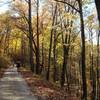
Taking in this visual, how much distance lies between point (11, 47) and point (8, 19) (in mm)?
63944

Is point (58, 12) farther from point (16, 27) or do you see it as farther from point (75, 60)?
point (75, 60)

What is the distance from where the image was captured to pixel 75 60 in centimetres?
7381

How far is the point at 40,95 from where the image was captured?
57.6ft

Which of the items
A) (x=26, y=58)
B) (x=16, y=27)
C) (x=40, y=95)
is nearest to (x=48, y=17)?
(x=16, y=27)

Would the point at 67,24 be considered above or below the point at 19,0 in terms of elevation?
below

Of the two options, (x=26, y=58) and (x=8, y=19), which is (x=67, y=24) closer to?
(x=8, y=19)

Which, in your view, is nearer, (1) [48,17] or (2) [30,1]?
(2) [30,1]

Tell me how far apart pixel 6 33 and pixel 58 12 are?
31598 millimetres

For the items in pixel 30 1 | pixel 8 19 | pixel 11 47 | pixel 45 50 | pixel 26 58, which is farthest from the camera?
pixel 11 47

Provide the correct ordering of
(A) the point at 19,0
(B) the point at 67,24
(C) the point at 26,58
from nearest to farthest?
(B) the point at 67,24
(A) the point at 19,0
(C) the point at 26,58

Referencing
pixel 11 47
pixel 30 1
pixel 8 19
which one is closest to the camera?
pixel 30 1

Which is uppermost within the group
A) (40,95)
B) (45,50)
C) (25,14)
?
(25,14)

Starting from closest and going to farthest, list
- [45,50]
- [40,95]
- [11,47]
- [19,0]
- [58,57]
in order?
[40,95]
[19,0]
[58,57]
[45,50]
[11,47]

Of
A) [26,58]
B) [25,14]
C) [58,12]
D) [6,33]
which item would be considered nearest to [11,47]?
[26,58]
